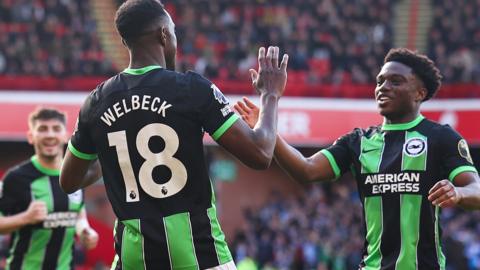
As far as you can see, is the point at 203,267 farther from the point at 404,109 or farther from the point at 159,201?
the point at 404,109

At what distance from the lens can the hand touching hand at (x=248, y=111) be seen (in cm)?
521

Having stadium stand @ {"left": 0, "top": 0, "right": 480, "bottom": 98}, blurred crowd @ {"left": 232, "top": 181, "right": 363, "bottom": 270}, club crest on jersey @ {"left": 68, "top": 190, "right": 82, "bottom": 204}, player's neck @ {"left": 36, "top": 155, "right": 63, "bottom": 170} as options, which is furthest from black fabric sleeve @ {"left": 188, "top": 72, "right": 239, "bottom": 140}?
stadium stand @ {"left": 0, "top": 0, "right": 480, "bottom": 98}

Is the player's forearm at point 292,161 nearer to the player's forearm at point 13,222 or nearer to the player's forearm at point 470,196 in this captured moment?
the player's forearm at point 470,196

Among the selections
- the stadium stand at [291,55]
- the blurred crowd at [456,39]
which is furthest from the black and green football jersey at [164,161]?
the blurred crowd at [456,39]

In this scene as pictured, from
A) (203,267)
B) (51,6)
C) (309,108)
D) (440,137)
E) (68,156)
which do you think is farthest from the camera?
(51,6)

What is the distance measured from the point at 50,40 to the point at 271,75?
18.7 meters

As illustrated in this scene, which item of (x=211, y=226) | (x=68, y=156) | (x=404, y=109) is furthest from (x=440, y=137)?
(x=68, y=156)

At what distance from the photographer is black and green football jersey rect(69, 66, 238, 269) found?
14.7 feet

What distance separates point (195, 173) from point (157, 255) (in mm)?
445

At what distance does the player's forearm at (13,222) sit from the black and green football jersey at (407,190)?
2.82m

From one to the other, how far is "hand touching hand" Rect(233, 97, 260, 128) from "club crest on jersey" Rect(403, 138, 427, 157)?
99 cm

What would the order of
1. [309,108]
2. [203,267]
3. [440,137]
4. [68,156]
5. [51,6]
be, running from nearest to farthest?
1. [203,267]
2. [68,156]
3. [440,137]
4. [309,108]
5. [51,6]

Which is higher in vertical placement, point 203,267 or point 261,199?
point 203,267

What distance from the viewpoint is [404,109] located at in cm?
569
